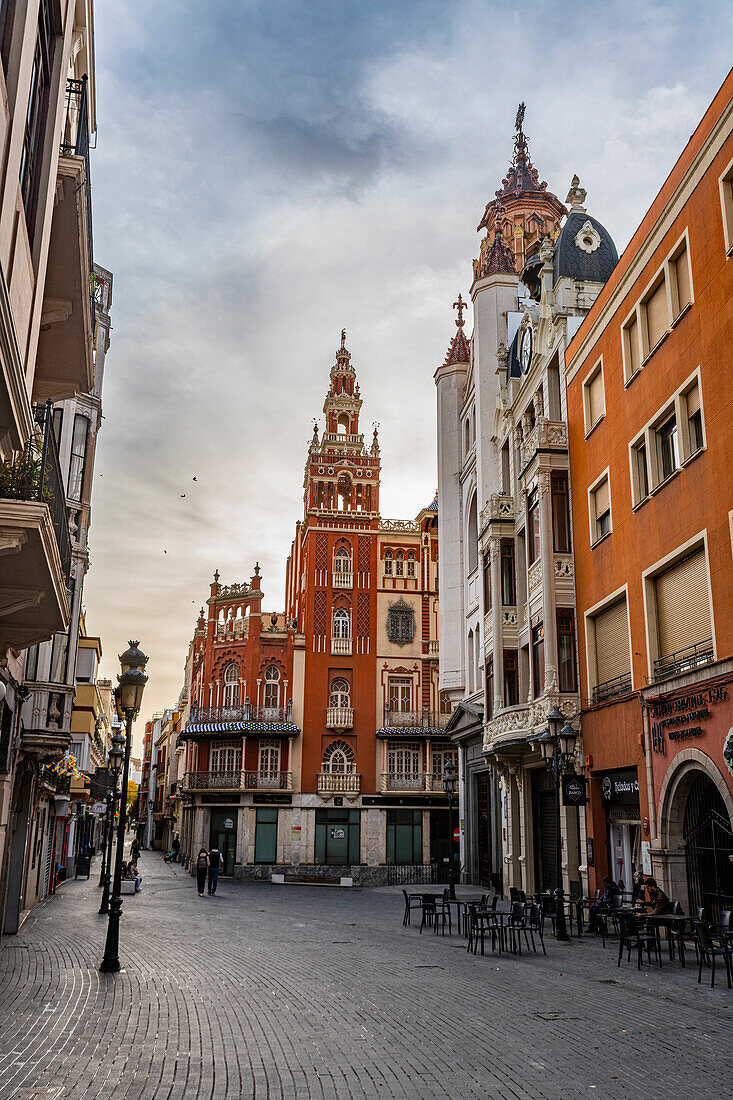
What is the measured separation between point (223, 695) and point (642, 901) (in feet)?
137

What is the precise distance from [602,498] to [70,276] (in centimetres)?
1535

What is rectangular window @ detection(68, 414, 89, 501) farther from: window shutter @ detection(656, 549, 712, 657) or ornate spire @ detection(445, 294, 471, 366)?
ornate spire @ detection(445, 294, 471, 366)

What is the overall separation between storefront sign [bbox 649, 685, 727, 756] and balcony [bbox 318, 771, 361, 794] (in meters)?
36.0

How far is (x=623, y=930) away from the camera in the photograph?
15422 millimetres

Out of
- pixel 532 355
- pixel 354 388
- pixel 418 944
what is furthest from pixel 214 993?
pixel 354 388

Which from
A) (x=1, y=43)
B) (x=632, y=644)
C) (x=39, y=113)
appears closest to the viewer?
(x=1, y=43)

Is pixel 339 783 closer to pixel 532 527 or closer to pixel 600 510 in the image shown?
pixel 532 527

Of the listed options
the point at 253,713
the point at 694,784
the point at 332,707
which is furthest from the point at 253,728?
the point at 694,784

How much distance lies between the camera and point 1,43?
8398 mm

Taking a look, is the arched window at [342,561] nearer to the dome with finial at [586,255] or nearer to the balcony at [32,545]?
the dome with finial at [586,255]

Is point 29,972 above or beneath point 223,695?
beneath

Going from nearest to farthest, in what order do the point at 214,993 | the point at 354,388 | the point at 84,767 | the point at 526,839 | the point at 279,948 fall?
the point at 214,993, the point at 279,948, the point at 526,839, the point at 84,767, the point at 354,388

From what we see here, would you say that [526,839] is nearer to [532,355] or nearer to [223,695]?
[532,355]

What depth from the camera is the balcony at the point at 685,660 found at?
55.6 feet
